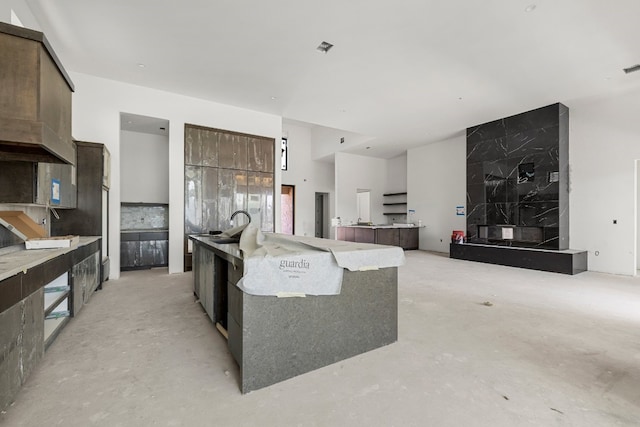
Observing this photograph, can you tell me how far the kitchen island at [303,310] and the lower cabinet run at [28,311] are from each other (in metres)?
1.18

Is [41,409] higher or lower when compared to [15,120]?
lower

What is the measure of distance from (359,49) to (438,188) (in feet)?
20.1

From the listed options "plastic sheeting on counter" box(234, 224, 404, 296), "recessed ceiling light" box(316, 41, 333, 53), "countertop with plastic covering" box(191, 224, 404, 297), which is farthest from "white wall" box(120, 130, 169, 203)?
"plastic sheeting on counter" box(234, 224, 404, 296)

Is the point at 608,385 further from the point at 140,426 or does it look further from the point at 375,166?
the point at 375,166

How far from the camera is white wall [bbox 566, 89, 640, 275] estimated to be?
541 centimetres

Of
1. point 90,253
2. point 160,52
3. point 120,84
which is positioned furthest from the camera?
point 120,84

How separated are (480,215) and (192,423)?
7.61 metres

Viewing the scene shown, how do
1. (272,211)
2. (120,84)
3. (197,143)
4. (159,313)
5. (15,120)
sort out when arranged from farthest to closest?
(272,211) < (197,143) < (120,84) < (159,313) < (15,120)

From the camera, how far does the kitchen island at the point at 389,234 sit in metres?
9.17

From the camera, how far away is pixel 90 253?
12.0 feet

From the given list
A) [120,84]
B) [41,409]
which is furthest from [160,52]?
[41,409]

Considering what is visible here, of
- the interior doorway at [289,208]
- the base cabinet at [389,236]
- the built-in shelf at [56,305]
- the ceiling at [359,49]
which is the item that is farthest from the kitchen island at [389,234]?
the built-in shelf at [56,305]

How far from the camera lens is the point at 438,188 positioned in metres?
9.15

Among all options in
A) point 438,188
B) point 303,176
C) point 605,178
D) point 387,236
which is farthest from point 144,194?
point 605,178
